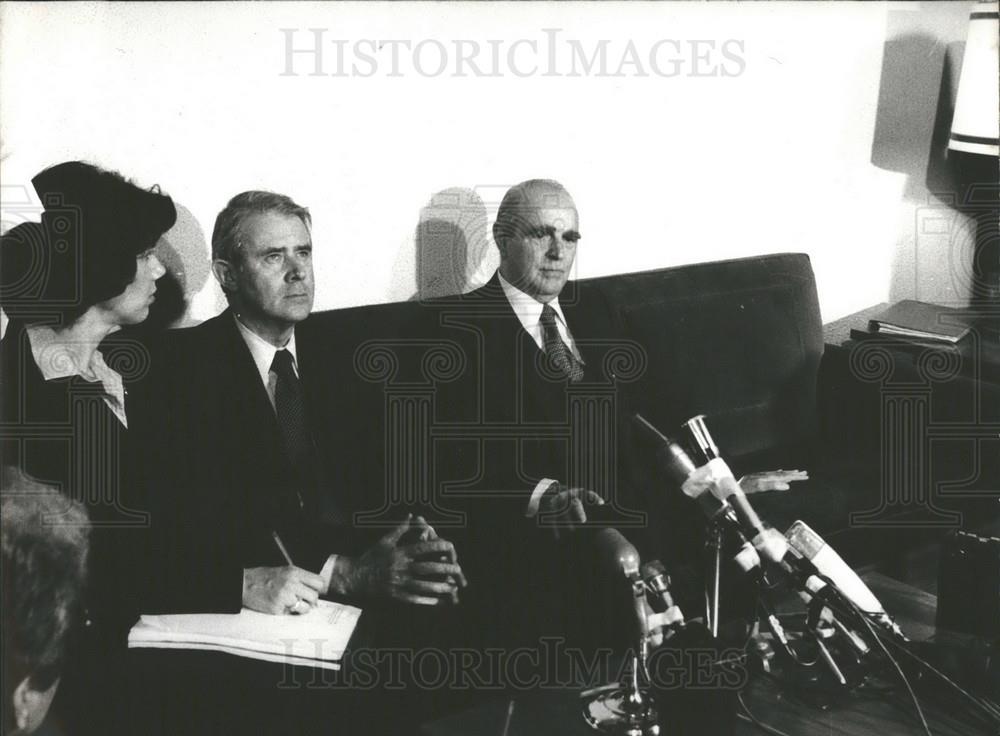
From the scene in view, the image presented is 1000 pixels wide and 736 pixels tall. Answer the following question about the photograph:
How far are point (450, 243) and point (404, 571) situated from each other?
525 millimetres

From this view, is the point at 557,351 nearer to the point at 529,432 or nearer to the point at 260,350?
the point at 529,432

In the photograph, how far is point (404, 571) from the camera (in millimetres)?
1620

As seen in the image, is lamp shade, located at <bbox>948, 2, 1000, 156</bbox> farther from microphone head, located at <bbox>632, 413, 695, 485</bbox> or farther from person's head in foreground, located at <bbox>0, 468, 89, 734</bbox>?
person's head in foreground, located at <bbox>0, 468, 89, 734</bbox>

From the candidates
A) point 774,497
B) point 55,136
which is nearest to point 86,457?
point 55,136

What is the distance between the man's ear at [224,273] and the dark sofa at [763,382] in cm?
57

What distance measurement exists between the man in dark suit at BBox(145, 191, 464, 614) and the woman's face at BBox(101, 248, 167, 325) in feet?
0.20

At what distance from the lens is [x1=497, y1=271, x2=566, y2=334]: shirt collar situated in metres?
1.71

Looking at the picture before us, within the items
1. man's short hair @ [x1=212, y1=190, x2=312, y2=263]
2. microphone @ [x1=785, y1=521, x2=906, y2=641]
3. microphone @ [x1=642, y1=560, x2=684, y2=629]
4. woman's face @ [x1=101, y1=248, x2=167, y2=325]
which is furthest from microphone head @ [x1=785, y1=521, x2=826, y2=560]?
woman's face @ [x1=101, y1=248, x2=167, y2=325]

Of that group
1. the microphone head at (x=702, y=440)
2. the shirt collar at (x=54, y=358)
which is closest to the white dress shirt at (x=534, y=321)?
→ the microphone head at (x=702, y=440)

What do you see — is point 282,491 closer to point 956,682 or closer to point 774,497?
point 774,497

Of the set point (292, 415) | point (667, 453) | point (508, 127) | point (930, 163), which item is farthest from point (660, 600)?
point (930, 163)

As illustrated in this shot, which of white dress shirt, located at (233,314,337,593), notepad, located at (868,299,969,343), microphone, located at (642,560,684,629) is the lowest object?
microphone, located at (642,560,684,629)

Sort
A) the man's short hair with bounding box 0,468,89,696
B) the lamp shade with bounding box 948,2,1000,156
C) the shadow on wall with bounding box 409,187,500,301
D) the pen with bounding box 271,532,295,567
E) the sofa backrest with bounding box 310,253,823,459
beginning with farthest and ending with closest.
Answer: the lamp shade with bounding box 948,2,1000,156
the sofa backrest with bounding box 310,253,823,459
the shadow on wall with bounding box 409,187,500,301
the pen with bounding box 271,532,295,567
the man's short hair with bounding box 0,468,89,696

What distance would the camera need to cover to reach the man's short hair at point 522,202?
168 centimetres
